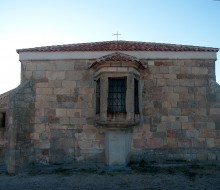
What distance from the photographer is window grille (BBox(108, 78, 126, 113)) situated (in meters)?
11.0

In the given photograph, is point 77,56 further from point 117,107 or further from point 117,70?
point 117,107

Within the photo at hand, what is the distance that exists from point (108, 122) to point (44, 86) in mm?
3223

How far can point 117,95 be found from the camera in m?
11.1

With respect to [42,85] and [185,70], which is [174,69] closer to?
[185,70]

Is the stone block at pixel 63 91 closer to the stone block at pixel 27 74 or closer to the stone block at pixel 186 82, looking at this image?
the stone block at pixel 27 74

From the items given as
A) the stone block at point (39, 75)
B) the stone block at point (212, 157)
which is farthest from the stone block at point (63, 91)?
the stone block at point (212, 157)

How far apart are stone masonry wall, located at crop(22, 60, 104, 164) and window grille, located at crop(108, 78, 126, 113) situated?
2.73 ft

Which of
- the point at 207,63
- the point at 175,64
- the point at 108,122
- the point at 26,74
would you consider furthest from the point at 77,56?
the point at 207,63

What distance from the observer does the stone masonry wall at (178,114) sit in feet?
36.6

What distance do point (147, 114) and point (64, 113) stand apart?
3457mm

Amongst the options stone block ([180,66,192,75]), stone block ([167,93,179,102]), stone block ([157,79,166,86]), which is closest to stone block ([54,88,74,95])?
stone block ([157,79,166,86])

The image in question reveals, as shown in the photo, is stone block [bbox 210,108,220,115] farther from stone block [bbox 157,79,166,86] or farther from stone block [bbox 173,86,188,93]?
stone block [bbox 157,79,166,86]

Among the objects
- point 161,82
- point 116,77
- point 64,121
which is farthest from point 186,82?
point 64,121

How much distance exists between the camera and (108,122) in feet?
34.9
